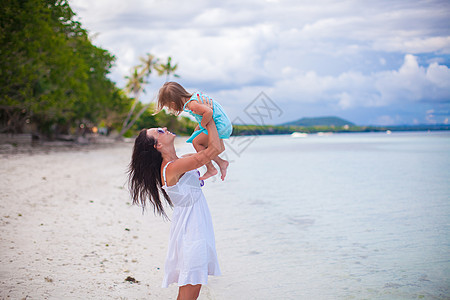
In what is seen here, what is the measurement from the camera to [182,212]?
2643 millimetres

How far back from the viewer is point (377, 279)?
19.6 feet

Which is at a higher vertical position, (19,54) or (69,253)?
(19,54)

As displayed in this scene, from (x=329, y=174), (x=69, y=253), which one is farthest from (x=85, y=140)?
(x=69, y=253)

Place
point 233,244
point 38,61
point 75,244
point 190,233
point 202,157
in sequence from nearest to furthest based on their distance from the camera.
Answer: point 202,157 → point 190,233 → point 75,244 → point 233,244 → point 38,61

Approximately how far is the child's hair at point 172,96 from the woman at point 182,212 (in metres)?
0.20

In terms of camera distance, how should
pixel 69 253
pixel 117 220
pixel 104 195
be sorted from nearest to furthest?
1. pixel 69 253
2. pixel 117 220
3. pixel 104 195

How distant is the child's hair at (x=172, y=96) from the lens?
242cm

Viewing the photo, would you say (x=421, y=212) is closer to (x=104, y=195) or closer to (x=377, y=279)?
(x=377, y=279)

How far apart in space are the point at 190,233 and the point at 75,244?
4.01 metres

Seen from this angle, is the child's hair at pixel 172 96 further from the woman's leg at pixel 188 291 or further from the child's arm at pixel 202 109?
the woman's leg at pixel 188 291

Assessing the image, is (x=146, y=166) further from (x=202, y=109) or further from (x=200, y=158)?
(x=202, y=109)

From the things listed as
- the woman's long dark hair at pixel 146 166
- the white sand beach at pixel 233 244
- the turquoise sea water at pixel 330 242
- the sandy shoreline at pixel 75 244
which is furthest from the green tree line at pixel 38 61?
the woman's long dark hair at pixel 146 166

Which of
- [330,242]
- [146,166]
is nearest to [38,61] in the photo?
[330,242]

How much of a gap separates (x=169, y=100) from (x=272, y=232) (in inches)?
279
